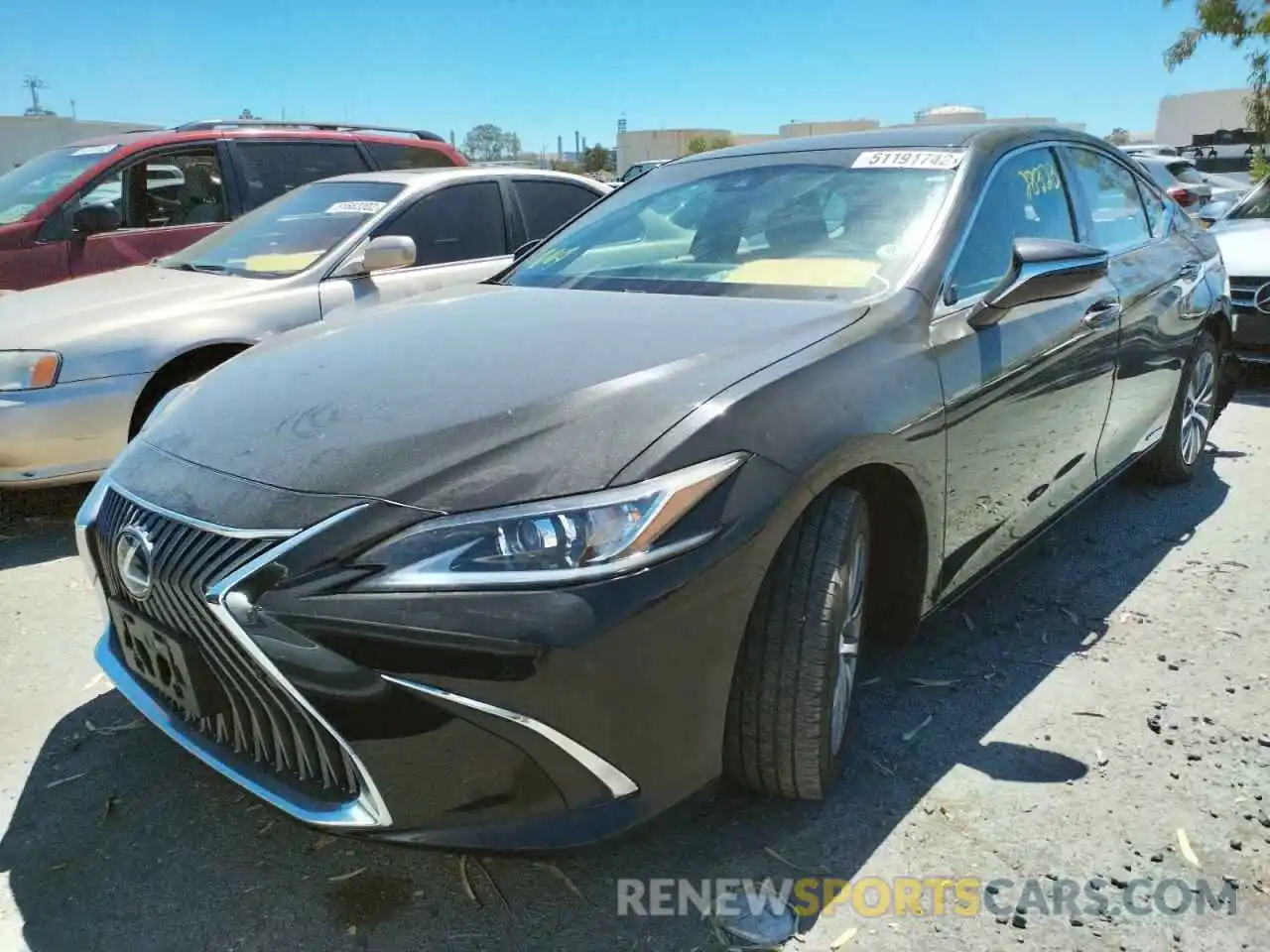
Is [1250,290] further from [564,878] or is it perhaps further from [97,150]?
[97,150]

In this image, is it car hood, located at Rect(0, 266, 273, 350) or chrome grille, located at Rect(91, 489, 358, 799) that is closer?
chrome grille, located at Rect(91, 489, 358, 799)

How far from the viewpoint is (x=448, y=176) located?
550 centimetres

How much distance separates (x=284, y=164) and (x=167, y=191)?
0.79 m

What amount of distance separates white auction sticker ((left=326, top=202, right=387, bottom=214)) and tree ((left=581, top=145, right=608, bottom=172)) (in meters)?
59.5

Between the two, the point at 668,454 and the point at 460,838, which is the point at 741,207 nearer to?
the point at 668,454

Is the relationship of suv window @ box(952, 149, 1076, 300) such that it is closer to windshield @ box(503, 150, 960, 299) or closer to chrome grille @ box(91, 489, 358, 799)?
windshield @ box(503, 150, 960, 299)

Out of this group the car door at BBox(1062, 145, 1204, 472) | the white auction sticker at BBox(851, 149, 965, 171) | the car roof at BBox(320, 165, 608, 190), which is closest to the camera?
the white auction sticker at BBox(851, 149, 965, 171)

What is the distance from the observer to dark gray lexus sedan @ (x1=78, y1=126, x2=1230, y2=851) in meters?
1.76

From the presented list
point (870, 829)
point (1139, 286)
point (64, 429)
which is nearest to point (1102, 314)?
point (1139, 286)

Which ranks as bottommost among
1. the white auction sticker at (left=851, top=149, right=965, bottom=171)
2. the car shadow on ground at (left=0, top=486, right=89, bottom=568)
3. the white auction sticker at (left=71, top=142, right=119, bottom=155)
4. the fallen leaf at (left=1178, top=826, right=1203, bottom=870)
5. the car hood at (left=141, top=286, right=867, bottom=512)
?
the fallen leaf at (left=1178, top=826, right=1203, bottom=870)

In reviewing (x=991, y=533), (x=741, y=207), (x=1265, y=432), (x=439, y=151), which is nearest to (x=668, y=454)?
(x=991, y=533)

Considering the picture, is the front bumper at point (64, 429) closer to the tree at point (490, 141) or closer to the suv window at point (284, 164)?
the suv window at point (284, 164)

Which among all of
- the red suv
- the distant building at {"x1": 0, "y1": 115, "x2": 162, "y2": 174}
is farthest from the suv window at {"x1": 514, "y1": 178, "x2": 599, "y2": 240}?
the distant building at {"x1": 0, "y1": 115, "x2": 162, "y2": 174}

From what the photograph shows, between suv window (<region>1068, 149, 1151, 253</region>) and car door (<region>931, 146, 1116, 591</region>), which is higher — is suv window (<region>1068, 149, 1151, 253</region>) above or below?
above
